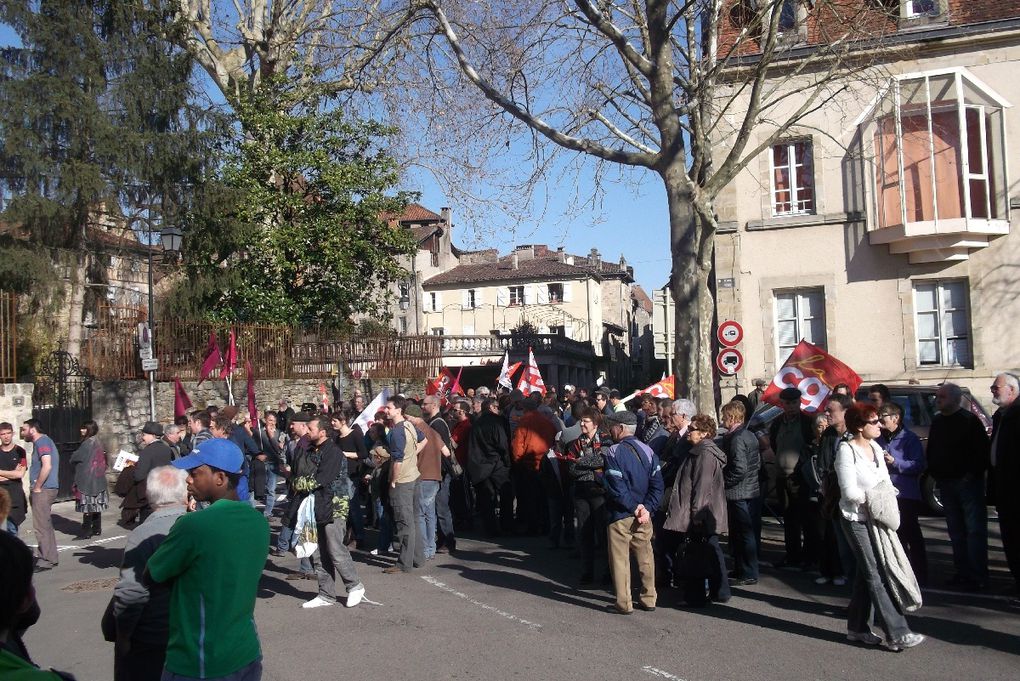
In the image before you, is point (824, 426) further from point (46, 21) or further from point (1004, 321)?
point (46, 21)

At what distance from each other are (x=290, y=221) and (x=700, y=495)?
913 inches

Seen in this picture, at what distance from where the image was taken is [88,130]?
2575cm

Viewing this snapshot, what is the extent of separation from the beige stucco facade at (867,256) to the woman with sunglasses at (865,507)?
1462cm

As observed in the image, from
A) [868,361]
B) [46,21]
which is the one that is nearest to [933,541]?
[868,361]

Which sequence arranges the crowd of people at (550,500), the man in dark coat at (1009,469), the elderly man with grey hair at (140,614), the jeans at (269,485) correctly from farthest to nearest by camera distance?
the jeans at (269,485) < the man in dark coat at (1009,469) < the elderly man with grey hair at (140,614) < the crowd of people at (550,500)

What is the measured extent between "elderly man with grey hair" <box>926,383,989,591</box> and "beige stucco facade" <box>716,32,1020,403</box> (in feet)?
41.1

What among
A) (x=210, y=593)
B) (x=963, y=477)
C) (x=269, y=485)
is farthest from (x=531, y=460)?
(x=210, y=593)

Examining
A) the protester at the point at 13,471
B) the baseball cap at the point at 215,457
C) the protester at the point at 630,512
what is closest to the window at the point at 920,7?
the protester at the point at 630,512

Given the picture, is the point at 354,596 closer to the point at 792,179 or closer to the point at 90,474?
the point at 90,474

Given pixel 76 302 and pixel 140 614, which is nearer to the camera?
pixel 140 614

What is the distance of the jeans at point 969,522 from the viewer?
9.10 m

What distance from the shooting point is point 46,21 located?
84.4ft

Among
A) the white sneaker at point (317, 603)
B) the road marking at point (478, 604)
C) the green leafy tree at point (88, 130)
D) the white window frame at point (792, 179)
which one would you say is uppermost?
the green leafy tree at point (88, 130)

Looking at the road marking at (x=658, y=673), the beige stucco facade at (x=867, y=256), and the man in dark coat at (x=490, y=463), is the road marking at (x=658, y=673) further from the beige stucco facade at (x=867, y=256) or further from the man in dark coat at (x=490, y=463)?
the beige stucco facade at (x=867, y=256)
